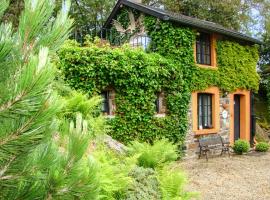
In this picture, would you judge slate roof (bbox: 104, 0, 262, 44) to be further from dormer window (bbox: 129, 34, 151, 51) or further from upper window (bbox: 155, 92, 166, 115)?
upper window (bbox: 155, 92, 166, 115)

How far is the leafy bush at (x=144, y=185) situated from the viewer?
15.5ft

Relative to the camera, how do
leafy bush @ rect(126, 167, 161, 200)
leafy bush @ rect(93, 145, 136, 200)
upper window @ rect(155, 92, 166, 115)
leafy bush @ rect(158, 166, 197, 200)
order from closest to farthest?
leafy bush @ rect(93, 145, 136, 200), leafy bush @ rect(126, 167, 161, 200), leafy bush @ rect(158, 166, 197, 200), upper window @ rect(155, 92, 166, 115)

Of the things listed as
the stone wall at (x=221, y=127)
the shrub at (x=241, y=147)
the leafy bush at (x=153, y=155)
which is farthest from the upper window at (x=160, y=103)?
the leafy bush at (x=153, y=155)

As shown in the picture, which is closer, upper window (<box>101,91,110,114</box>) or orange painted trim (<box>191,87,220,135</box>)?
upper window (<box>101,91,110,114</box>)

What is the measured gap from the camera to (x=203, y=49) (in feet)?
49.0

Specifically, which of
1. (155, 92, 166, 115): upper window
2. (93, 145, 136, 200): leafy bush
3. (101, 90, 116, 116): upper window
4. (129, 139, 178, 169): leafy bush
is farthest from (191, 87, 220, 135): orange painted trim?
(93, 145, 136, 200): leafy bush

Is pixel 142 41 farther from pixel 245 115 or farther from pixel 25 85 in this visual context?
pixel 25 85

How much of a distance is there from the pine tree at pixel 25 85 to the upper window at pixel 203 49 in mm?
13042

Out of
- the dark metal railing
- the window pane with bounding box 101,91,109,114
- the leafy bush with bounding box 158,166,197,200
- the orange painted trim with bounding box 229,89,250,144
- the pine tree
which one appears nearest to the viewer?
the pine tree

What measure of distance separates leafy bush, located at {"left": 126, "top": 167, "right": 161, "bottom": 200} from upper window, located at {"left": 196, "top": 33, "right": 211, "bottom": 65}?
9.86m

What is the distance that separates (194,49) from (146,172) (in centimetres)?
966

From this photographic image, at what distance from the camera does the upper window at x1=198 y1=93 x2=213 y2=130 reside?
14.8 meters

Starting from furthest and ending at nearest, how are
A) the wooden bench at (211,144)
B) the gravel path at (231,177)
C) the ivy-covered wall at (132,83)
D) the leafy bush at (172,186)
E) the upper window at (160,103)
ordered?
the wooden bench at (211,144), the upper window at (160,103), the ivy-covered wall at (132,83), the gravel path at (231,177), the leafy bush at (172,186)

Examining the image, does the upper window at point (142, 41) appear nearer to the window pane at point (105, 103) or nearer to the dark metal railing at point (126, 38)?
the dark metal railing at point (126, 38)
